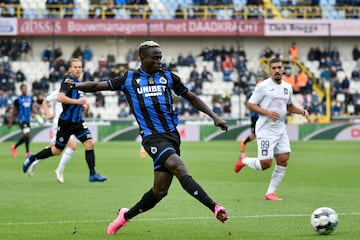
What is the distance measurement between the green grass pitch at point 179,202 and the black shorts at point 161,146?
822 millimetres

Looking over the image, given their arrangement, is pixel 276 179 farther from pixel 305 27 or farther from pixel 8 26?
pixel 305 27

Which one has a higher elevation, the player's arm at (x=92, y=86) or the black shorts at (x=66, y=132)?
the player's arm at (x=92, y=86)

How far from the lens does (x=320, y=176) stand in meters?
19.8

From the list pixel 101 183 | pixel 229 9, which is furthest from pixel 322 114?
pixel 101 183

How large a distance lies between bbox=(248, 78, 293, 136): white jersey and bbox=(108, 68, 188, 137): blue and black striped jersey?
14.0 feet

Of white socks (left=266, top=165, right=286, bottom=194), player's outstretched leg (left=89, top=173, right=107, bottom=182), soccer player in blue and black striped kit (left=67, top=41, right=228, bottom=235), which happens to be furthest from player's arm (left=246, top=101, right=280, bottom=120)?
player's outstretched leg (left=89, top=173, right=107, bottom=182)

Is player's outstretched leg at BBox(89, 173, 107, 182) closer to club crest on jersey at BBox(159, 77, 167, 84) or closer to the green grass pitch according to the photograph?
the green grass pitch

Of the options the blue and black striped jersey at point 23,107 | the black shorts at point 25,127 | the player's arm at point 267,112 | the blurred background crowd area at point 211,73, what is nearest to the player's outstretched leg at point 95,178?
the player's arm at point 267,112

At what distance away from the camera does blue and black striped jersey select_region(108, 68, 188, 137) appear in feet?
33.2

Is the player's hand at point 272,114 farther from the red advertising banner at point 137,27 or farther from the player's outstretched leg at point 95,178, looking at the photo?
the red advertising banner at point 137,27

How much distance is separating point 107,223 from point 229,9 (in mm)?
37713

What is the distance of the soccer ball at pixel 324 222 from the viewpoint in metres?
9.82

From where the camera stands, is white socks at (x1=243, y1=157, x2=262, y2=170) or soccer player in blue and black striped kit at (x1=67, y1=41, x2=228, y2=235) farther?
white socks at (x1=243, y1=157, x2=262, y2=170)

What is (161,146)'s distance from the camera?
32.6ft
